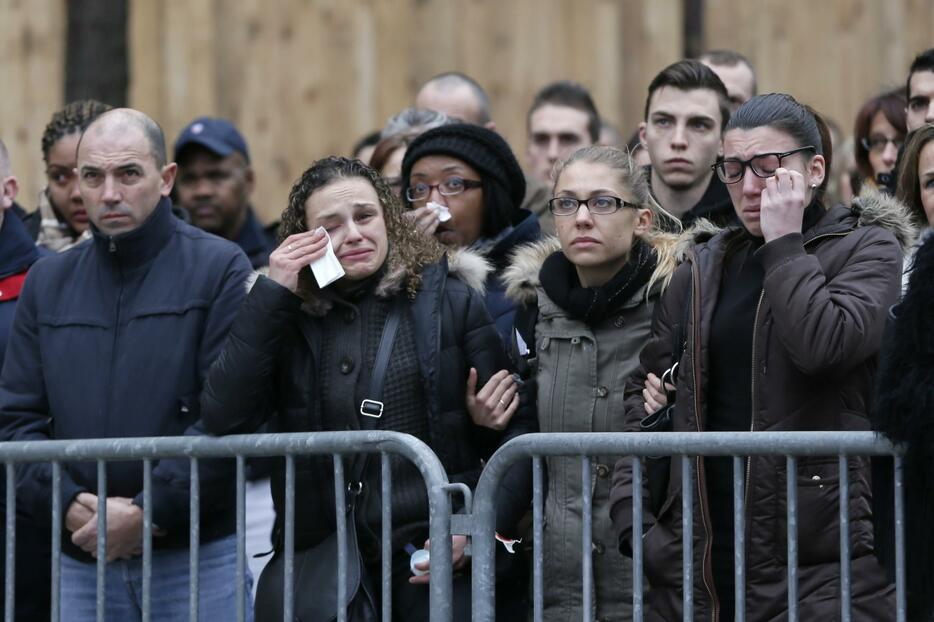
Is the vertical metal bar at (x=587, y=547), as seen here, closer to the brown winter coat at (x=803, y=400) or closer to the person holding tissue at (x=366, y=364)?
the brown winter coat at (x=803, y=400)

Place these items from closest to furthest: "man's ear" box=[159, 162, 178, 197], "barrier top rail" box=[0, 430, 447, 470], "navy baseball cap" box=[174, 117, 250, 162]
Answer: "barrier top rail" box=[0, 430, 447, 470] → "man's ear" box=[159, 162, 178, 197] → "navy baseball cap" box=[174, 117, 250, 162]

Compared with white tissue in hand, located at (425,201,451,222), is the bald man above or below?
below

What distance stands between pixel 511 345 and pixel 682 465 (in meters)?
1.04

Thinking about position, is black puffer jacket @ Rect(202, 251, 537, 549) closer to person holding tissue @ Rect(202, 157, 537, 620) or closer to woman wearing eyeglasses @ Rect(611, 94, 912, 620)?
person holding tissue @ Rect(202, 157, 537, 620)

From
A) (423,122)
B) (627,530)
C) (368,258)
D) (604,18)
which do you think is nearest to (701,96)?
(423,122)

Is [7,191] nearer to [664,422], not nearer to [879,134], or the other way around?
[664,422]

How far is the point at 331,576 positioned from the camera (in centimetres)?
466

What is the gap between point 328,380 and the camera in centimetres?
484

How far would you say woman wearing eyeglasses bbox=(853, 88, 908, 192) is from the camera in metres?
6.32

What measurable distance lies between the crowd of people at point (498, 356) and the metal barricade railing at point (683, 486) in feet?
0.27

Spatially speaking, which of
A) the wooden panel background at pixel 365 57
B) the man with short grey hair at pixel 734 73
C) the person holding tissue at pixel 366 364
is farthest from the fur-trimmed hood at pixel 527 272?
the wooden panel background at pixel 365 57

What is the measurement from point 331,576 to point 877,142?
3016mm

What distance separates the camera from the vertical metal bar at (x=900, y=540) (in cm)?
410

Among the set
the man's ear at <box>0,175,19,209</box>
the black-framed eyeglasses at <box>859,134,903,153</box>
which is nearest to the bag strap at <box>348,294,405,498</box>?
the man's ear at <box>0,175,19,209</box>
